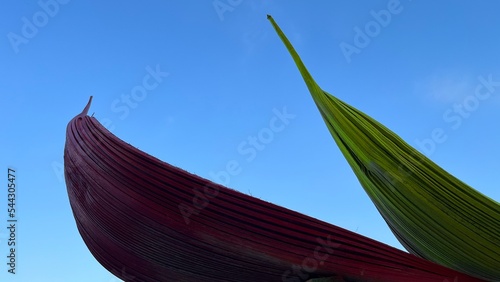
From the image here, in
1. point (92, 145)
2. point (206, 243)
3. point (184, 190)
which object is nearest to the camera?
point (184, 190)

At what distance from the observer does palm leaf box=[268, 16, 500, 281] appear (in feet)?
24.8

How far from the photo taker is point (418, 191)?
7.63 m

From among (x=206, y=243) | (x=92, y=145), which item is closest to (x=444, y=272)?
(x=206, y=243)

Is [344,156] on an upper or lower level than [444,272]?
upper

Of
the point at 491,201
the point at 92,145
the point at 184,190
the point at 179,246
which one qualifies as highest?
the point at 491,201

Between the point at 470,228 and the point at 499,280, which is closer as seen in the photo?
the point at 470,228

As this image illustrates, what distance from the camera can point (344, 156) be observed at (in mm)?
8477

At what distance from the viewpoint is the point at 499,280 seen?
8555 millimetres

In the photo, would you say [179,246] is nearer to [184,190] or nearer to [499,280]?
[184,190]

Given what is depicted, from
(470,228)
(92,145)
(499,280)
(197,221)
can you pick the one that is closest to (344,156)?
(470,228)

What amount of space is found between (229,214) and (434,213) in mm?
3162

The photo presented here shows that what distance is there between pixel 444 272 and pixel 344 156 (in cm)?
246

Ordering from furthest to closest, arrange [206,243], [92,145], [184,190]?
[92,145] → [206,243] → [184,190]

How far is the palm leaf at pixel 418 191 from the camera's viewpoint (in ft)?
24.8
